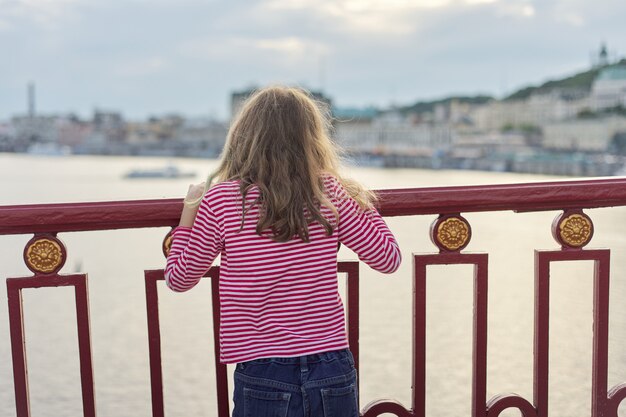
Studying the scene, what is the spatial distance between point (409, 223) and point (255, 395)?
19674mm

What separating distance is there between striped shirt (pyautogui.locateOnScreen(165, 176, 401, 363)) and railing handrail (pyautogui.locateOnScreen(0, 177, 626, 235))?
0.16 m

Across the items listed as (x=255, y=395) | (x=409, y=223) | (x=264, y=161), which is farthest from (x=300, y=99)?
(x=409, y=223)

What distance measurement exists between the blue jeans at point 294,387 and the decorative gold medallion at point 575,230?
57cm

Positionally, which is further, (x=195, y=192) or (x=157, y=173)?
(x=157, y=173)

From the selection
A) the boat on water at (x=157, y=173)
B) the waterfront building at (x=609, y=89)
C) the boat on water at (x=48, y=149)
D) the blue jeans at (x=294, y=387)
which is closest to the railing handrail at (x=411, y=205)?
the blue jeans at (x=294, y=387)

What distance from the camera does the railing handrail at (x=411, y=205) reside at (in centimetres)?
140

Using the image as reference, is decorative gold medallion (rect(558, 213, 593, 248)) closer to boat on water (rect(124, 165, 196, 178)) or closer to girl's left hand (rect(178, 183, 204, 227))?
girl's left hand (rect(178, 183, 204, 227))

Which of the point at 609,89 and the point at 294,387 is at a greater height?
the point at 609,89

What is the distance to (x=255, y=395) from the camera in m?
1.26

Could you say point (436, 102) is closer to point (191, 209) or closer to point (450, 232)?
point (450, 232)

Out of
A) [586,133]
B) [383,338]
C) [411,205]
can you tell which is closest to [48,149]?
[586,133]

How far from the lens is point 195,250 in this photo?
1266 millimetres

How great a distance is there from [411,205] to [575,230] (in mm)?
348

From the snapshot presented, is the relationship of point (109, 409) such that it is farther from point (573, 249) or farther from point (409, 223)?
point (409, 223)
